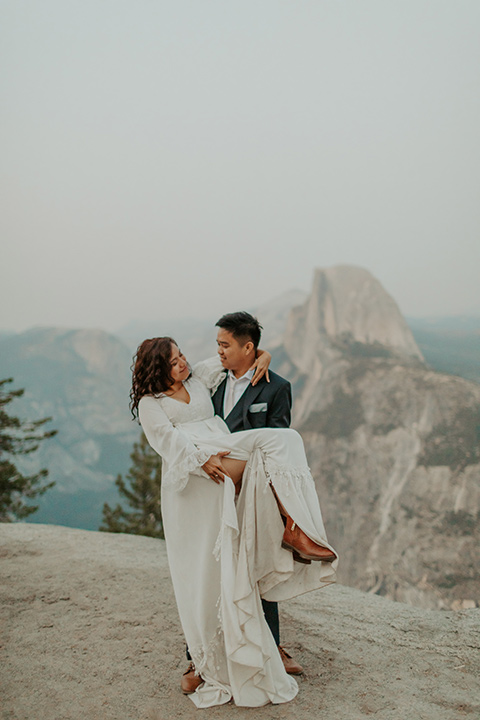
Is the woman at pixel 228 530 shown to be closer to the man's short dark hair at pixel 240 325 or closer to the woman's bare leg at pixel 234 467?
the woman's bare leg at pixel 234 467

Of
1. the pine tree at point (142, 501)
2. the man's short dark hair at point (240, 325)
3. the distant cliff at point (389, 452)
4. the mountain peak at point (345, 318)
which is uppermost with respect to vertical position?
the man's short dark hair at point (240, 325)

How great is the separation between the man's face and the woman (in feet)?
0.83

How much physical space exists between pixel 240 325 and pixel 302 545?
4.29ft

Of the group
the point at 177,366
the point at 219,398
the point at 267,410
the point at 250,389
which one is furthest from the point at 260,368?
the point at 177,366

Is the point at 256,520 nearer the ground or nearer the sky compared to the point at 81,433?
nearer the sky

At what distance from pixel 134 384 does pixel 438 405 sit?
42.5 meters

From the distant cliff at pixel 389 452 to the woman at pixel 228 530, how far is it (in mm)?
32459

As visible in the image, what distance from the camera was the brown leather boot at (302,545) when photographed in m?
3.12

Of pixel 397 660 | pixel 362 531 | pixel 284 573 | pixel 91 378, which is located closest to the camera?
pixel 284 573

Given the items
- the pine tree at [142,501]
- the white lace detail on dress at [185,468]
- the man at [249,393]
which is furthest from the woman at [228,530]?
the pine tree at [142,501]

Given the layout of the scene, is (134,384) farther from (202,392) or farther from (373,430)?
(373,430)

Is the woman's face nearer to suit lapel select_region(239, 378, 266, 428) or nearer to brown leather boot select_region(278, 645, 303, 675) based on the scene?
suit lapel select_region(239, 378, 266, 428)

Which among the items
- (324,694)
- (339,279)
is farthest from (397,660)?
(339,279)

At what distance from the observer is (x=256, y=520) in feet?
10.8
